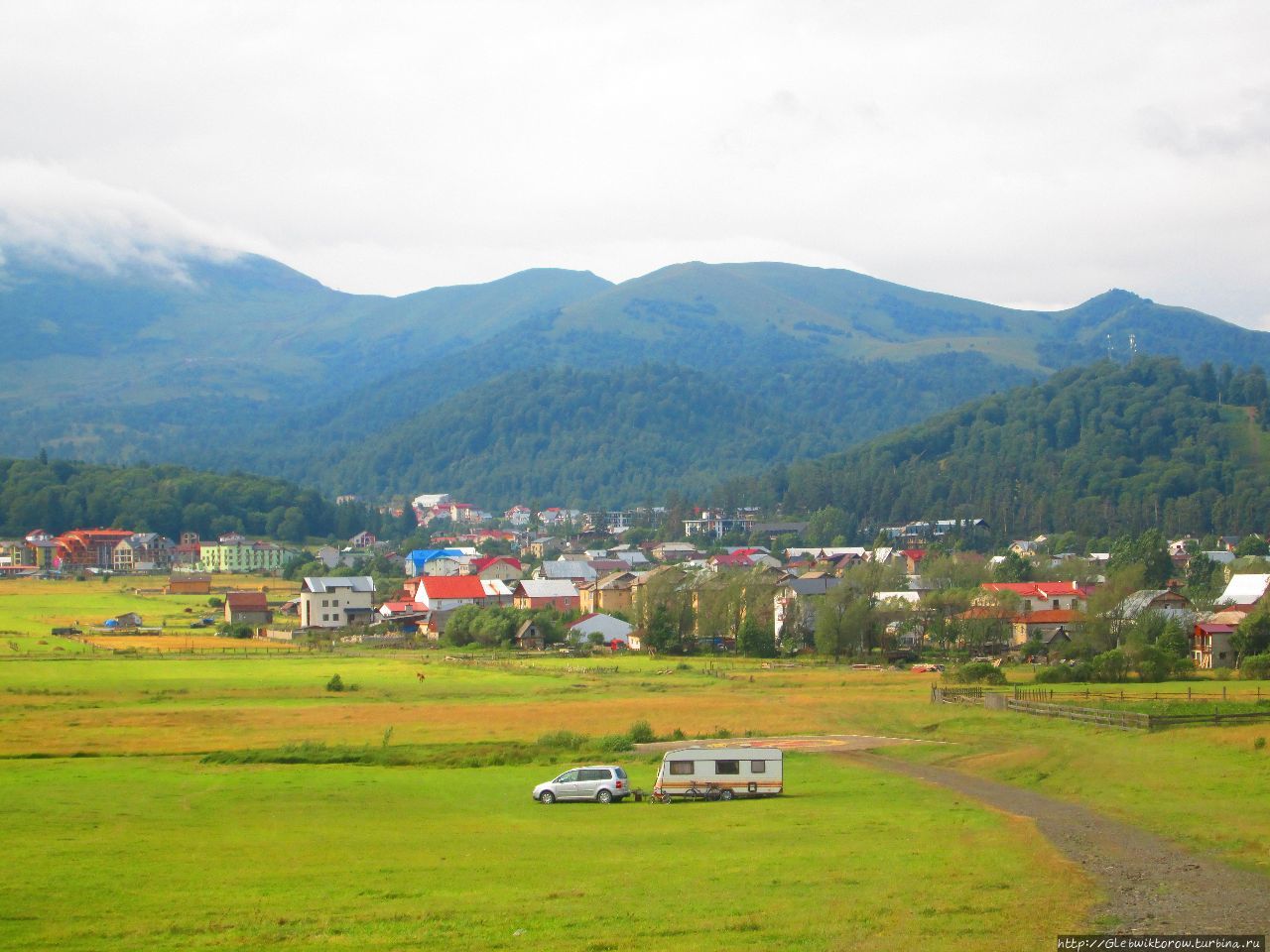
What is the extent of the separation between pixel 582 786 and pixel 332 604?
226 feet

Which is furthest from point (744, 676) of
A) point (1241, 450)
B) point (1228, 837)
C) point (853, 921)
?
point (1241, 450)

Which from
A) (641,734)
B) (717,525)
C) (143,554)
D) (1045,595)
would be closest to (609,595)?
(1045,595)

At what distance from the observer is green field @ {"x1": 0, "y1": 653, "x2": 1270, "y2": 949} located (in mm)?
17781

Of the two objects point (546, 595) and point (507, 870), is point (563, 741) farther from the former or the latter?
point (546, 595)

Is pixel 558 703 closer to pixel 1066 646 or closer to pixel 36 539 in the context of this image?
pixel 1066 646

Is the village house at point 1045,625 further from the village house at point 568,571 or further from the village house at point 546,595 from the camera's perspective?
the village house at point 568,571

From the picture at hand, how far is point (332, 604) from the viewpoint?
95.2 m

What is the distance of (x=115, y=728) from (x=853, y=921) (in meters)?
28.8

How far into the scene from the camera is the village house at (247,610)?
92.9 meters

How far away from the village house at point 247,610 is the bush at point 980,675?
2077 inches

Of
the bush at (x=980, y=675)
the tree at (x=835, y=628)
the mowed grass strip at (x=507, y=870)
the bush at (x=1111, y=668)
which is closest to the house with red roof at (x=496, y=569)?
the tree at (x=835, y=628)

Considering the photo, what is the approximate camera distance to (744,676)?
59.3m

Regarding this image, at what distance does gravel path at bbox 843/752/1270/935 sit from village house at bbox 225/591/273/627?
72.8m

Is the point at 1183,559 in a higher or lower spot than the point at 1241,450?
lower
